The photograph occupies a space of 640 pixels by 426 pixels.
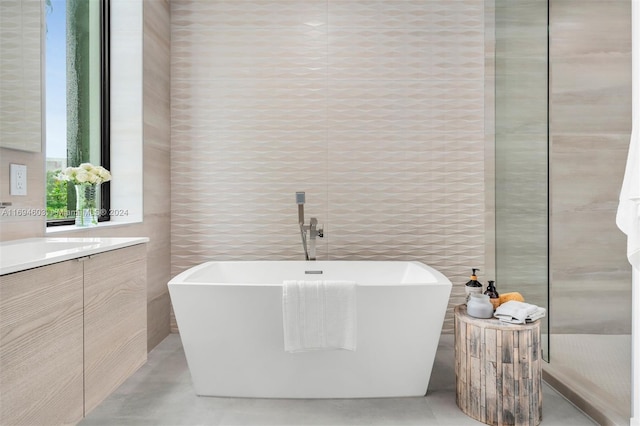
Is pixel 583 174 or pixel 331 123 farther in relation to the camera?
pixel 331 123

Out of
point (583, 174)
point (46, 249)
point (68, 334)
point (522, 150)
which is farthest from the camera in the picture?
point (522, 150)

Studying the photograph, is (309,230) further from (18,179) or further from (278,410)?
(18,179)

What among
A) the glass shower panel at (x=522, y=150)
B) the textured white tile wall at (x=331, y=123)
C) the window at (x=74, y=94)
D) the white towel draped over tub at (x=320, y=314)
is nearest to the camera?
the white towel draped over tub at (x=320, y=314)

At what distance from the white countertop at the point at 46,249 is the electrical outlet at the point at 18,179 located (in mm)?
202

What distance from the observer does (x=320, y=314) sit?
2.13m

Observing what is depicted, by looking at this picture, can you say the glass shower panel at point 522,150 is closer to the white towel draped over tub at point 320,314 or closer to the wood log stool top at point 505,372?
the wood log stool top at point 505,372

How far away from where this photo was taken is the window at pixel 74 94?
94.4 inches

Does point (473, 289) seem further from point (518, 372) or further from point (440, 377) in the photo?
point (440, 377)

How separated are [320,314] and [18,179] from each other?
1434 millimetres

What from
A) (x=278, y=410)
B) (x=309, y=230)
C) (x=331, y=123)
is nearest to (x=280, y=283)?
(x=278, y=410)

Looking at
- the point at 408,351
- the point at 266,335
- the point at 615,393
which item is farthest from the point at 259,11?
the point at 615,393

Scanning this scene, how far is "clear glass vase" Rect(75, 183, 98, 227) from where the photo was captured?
90.0 inches

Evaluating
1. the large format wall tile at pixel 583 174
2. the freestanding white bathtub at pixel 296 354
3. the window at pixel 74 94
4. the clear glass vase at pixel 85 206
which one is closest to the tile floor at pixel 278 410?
the freestanding white bathtub at pixel 296 354

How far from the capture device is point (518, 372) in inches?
78.4
